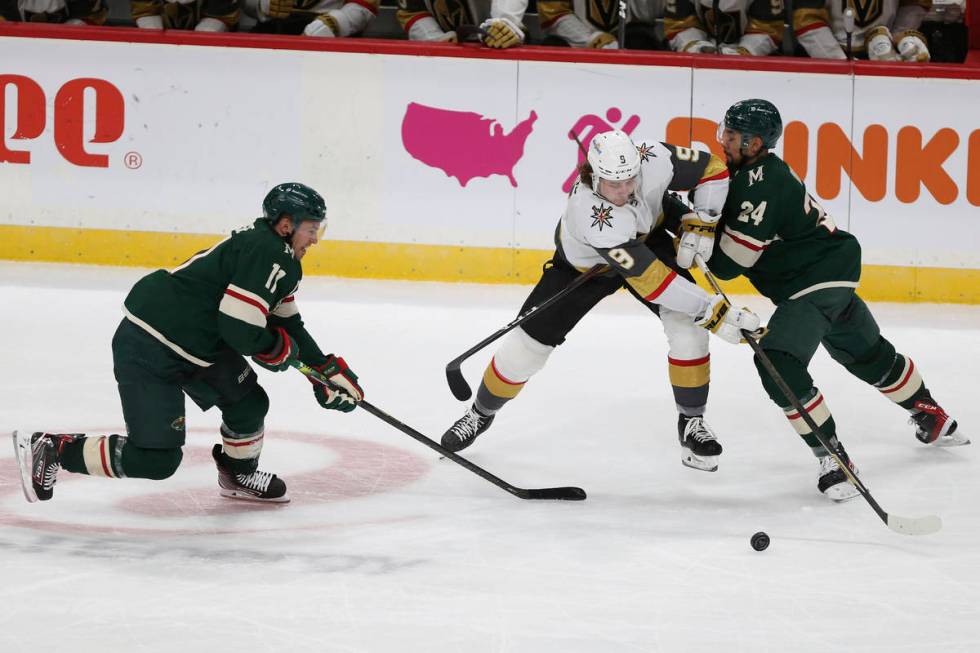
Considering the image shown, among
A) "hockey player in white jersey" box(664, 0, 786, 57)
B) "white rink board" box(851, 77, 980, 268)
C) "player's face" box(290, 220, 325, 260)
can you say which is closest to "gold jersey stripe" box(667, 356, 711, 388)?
"player's face" box(290, 220, 325, 260)

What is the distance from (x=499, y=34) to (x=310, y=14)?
4.36 feet

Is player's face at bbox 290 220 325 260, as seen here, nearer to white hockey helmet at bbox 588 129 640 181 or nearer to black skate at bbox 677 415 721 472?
white hockey helmet at bbox 588 129 640 181

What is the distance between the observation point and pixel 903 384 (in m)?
3.90

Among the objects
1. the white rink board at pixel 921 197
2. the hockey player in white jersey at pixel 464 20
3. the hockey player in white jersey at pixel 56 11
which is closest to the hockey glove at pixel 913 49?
the white rink board at pixel 921 197

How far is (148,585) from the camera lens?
258cm

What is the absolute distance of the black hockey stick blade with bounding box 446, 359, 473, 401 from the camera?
12.9 feet

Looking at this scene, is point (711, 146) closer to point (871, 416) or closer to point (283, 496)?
point (871, 416)

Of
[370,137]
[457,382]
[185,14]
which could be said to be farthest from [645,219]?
[185,14]

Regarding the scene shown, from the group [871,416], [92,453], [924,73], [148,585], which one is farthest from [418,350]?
[924,73]

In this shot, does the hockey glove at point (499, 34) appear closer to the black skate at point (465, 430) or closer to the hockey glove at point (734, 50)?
the hockey glove at point (734, 50)

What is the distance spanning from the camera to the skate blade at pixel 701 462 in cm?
356

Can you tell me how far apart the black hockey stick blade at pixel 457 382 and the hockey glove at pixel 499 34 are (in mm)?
3021

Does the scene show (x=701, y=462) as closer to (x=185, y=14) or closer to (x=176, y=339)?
(x=176, y=339)

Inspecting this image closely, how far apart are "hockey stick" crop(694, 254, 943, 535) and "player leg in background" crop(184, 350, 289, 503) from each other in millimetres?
1265
